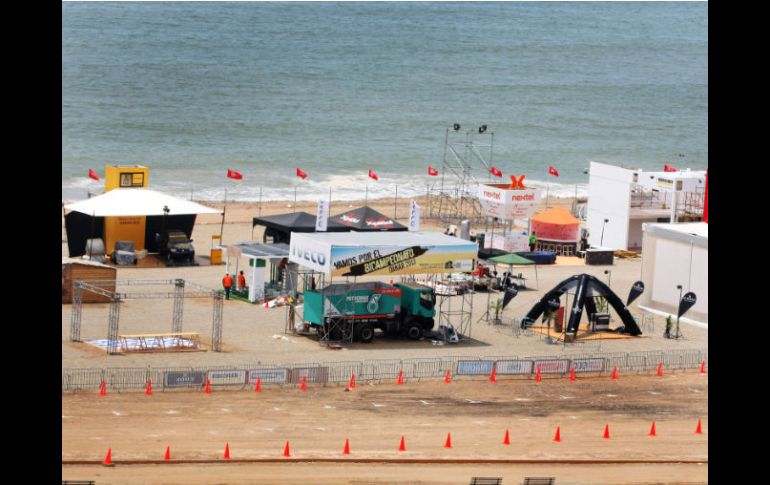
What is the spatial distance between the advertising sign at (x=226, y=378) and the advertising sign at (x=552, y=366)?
766cm

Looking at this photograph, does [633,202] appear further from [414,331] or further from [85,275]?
[85,275]

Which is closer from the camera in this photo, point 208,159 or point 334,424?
point 334,424

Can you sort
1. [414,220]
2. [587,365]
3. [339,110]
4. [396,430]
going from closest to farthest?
[396,430], [587,365], [414,220], [339,110]

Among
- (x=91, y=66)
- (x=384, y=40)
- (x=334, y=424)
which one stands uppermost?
(x=384, y=40)

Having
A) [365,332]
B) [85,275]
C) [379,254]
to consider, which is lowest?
[365,332]

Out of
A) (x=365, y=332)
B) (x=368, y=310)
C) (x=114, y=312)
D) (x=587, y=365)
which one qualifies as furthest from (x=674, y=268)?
(x=114, y=312)

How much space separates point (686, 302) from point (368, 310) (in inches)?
412

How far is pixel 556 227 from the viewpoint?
5212cm

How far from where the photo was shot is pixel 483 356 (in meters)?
33.8
